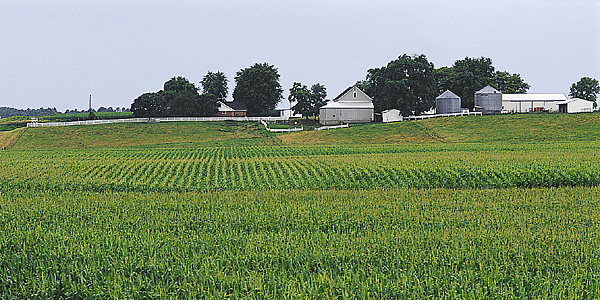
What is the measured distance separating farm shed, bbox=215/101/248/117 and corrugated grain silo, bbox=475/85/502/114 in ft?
149

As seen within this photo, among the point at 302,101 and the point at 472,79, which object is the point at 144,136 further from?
the point at 472,79

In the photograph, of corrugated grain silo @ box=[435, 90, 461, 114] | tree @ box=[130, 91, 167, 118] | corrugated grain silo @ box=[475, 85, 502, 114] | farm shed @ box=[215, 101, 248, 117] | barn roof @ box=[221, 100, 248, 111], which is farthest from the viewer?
barn roof @ box=[221, 100, 248, 111]

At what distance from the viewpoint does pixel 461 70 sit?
10825 centimetres

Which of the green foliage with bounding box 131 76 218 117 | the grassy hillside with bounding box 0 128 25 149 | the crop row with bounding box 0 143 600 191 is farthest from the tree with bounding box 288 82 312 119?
the crop row with bounding box 0 143 600 191

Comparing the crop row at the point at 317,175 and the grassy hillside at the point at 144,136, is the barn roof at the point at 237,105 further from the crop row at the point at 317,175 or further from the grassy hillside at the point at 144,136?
the crop row at the point at 317,175

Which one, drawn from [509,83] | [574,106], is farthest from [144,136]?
[509,83]

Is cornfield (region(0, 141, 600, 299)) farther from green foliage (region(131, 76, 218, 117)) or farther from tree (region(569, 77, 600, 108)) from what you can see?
tree (region(569, 77, 600, 108))

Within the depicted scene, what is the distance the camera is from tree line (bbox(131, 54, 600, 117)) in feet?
288

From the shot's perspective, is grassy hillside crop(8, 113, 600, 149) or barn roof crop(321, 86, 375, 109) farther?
barn roof crop(321, 86, 375, 109)

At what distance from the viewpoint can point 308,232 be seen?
1254 cm

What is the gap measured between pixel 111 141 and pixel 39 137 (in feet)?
30.0

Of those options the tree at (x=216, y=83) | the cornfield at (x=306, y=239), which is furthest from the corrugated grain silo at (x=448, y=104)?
the cornfield at (x=306, y=239)

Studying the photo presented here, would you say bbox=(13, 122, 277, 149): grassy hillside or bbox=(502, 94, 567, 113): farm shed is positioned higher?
bbox=(502, 94, 567, 113): farm shed

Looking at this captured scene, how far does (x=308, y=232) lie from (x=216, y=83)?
119m
